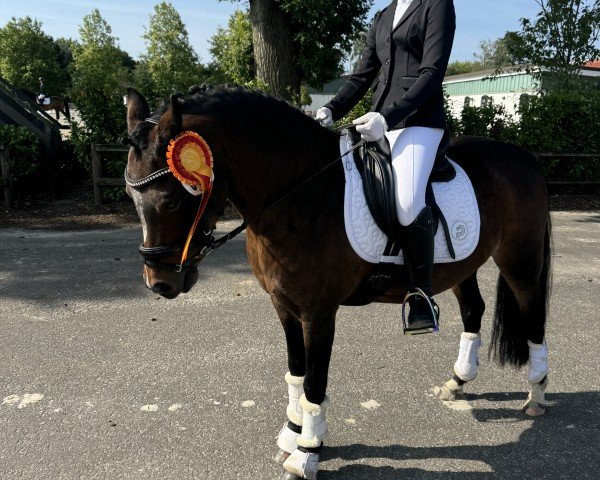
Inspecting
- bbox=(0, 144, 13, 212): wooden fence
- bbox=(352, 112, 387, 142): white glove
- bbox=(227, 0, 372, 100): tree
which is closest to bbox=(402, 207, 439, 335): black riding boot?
bbox=(352, 112, 387, 142): white glove

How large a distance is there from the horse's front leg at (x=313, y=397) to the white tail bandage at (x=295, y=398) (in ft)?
0.55

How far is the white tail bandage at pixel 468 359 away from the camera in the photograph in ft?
11.7

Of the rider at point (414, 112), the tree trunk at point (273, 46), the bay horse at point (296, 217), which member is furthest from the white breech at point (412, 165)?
the tree trunk at point (273, 46)

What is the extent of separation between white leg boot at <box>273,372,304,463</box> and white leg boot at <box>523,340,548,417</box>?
1.66 m

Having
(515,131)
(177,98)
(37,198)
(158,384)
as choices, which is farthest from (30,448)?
(515,131)

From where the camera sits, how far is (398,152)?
273 centimetres

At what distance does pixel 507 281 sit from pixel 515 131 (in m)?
8.93

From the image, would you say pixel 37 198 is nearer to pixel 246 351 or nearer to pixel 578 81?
pixel 246 351

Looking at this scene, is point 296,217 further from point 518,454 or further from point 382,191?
point 518,454

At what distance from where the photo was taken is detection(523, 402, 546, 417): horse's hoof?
11.2ft

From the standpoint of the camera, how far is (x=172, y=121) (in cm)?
207

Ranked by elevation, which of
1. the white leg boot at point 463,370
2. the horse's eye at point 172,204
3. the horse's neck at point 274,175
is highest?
the horse's neck at point 274,175

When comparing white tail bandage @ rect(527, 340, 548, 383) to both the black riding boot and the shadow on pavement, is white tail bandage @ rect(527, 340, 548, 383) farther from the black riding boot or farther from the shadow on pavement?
the black riding boot

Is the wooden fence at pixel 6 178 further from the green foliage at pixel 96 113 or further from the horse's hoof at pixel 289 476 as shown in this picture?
the horse's hoof at pixel 289 476
